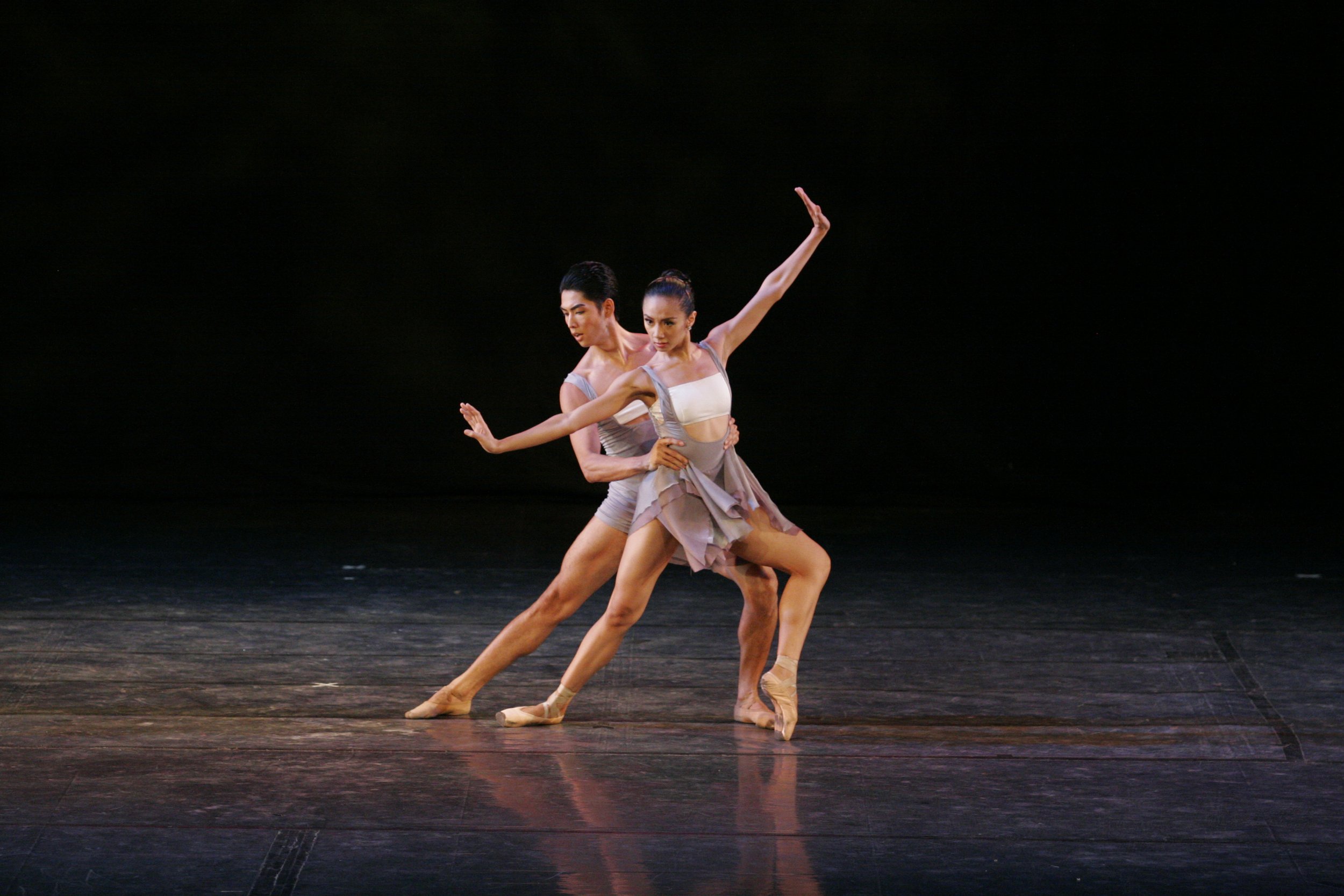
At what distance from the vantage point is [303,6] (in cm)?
695

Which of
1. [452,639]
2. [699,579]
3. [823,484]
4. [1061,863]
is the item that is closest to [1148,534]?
[823,484]

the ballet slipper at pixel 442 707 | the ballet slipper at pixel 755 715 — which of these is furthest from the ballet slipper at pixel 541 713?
the ballet slipper at pixel 755 715

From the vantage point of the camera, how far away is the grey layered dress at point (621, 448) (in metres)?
3.90

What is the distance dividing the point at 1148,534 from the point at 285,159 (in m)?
3.87

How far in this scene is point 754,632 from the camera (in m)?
3.97

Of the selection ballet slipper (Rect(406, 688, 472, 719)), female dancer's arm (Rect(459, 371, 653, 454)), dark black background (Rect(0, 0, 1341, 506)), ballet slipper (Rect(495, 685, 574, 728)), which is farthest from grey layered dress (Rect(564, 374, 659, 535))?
dark black background (Rect(0, 0, 1341, 506))

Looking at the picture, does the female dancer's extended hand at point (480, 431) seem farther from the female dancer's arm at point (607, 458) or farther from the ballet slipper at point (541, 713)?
the ballet slipper at point (541, 713)

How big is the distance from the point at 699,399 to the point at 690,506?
24 centimetres

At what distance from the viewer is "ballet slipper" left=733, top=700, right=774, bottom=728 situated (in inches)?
154

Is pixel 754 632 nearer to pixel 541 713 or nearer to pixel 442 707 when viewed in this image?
pixel 541 713

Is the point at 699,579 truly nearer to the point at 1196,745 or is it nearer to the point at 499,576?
the point at 499,576

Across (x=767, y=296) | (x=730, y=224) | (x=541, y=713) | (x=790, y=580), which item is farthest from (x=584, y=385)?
(x=730, y=224)

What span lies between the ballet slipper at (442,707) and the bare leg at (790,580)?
76 centimetres

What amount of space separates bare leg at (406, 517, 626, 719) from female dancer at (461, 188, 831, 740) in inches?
3.3
